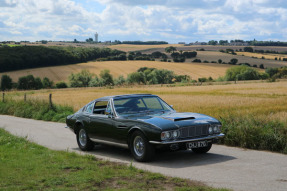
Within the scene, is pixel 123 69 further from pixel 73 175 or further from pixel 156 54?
pixel 73 175

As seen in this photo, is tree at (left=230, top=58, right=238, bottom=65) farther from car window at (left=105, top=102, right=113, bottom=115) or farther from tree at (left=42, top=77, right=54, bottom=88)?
car window at (left=105, top=102, right=113, bottom=115)

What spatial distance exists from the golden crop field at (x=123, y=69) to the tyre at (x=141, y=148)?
82.0 m

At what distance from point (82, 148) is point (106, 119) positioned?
5.20 feet

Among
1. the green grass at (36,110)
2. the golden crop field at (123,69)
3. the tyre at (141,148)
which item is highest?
the tyre at (141,148)

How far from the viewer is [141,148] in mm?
9250

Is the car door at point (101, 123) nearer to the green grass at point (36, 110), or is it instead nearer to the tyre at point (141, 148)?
the tyre at point (141, 148)

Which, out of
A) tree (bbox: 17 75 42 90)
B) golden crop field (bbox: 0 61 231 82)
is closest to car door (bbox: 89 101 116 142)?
tree (bbox: 17 75 42 90)

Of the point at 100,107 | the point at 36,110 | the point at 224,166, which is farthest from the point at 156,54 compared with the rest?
the point at 224,166

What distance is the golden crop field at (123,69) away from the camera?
313 feet

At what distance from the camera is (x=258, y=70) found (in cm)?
9912

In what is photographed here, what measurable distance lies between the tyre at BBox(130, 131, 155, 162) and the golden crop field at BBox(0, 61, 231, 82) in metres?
82.0

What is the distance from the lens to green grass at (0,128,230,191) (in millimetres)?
6793

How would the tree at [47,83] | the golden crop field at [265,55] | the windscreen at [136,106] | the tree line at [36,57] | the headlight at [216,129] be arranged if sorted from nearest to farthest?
the headlight at [216,129], the windscreen at [136,106], the tree at [47,83], the tree line at [36,57], the golden crop field at [265,55]

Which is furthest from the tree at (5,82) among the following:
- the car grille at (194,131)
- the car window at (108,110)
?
the car grille at (194,131)
